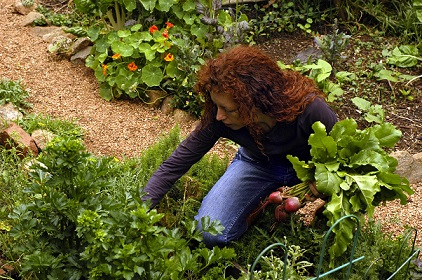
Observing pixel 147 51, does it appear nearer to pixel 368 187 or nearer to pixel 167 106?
pixel 167 106

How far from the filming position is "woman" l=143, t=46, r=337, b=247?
11.4 feet

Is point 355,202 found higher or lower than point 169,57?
higher

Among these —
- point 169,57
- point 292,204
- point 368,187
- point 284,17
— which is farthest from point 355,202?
point 284,17

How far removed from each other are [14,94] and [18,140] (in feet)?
2.84

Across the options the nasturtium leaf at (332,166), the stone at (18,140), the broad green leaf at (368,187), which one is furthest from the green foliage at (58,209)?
the stone at (18,140)

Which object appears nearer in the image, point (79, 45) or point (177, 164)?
point (177, 164)

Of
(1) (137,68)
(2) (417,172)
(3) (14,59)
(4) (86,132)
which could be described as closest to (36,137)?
(4) (86,132)

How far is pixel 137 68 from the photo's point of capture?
5.61 metres

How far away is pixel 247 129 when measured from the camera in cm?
377

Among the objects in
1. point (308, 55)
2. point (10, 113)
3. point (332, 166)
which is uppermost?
point (332, 166)

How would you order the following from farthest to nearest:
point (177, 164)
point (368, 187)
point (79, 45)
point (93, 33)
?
point (79, 45), point (93, 33), point (177, 164), point (368, 187)

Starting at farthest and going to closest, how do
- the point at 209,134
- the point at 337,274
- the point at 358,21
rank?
the point at 358,21
the point at 209,134
the point at 337,274

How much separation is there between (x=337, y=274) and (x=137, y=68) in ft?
9.03

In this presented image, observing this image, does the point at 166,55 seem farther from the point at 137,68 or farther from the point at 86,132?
the point at 86,132
